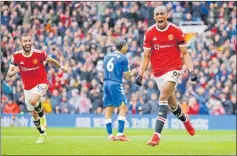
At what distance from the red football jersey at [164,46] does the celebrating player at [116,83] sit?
10.4ft

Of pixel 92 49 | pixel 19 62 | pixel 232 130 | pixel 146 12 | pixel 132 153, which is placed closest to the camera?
pixel 132 153

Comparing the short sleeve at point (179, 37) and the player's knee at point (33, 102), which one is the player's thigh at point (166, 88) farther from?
the player's knee at point (33, 102)

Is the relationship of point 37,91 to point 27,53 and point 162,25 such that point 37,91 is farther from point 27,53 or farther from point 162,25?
point 162,25

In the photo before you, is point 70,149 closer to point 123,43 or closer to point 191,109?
point 123,43

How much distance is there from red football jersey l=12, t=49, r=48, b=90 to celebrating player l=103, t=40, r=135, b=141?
62.4 inches

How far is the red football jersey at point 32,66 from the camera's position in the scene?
19.0m

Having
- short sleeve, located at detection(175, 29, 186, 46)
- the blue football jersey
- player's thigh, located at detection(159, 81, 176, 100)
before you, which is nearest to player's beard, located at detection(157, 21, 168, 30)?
short sleeve, located at detection(175, 29, 186, 46)

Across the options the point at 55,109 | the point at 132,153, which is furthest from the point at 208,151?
the point at 55,109

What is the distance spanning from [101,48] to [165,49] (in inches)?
777

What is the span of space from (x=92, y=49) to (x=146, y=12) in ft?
14.1

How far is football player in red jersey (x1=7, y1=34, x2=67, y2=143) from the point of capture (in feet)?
62.2

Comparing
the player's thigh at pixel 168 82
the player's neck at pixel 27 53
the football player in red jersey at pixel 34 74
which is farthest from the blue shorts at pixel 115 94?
the player's thigh at pixel 168 82

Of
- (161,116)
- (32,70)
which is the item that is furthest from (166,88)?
(32,70)

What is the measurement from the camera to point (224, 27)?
35750 millimetres
